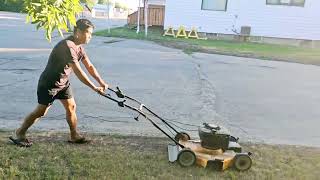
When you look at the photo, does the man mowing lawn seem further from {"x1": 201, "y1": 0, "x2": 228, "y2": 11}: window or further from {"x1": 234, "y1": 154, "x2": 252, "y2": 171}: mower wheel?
{"x1": 201, "y1": 0, "x2": 228, "y2": 11}: window

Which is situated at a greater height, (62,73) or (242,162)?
(62,73)

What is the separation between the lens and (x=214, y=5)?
2561 centimetres

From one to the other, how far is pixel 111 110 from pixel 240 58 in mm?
10959

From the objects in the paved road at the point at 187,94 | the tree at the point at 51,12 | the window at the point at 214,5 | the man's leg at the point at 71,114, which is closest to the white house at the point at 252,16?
the window at the point at 214,5

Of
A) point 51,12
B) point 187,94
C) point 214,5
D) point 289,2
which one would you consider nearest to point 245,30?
point 214,5

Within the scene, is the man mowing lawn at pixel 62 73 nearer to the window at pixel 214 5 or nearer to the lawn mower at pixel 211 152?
the lawn mower at pixel 211 152

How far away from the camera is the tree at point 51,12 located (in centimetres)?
308

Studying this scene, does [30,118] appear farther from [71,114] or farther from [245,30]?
[245,30]

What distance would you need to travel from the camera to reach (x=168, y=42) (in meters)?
22.0

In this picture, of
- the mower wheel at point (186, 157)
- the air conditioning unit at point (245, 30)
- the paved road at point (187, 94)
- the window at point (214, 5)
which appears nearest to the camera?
the mower wheel at point (186, 157)

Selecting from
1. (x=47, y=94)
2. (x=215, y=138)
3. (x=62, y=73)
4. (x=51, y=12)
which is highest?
(x=51, y=12)

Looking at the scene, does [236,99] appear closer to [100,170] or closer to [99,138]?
[99,138]

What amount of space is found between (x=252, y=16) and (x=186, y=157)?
21.4m

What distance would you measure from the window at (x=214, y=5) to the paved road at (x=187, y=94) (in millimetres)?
9456
